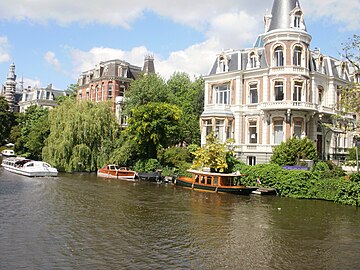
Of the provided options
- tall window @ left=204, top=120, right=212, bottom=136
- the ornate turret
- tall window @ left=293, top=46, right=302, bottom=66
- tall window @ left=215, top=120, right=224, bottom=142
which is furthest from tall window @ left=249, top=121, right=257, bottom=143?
the ornate turret

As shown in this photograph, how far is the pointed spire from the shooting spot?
115ft

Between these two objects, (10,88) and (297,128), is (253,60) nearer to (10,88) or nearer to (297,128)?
(297,128)

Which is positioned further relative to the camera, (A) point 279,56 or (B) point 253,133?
(B) point 253,133

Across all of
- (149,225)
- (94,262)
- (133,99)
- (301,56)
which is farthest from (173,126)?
(94,262)

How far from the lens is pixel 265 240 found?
15.8 meters

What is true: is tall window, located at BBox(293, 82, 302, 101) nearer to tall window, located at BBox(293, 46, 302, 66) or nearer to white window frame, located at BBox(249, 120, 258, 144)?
tall window, located at BBox(293, 46, 302, 66)

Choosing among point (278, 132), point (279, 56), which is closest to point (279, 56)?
point (279, 56)

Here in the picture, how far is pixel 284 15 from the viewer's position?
35.4 metres

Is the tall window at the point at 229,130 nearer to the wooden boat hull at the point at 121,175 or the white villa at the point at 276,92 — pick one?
the white villa at the point at 276,92

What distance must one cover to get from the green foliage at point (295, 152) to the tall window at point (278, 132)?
317cm

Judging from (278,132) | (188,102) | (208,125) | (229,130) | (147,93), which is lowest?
(278,132)

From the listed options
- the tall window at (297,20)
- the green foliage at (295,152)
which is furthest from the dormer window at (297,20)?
the green foliage at (295,152)

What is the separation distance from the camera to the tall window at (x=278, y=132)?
34.5 metres

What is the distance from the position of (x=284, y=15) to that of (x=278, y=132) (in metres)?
11.5
